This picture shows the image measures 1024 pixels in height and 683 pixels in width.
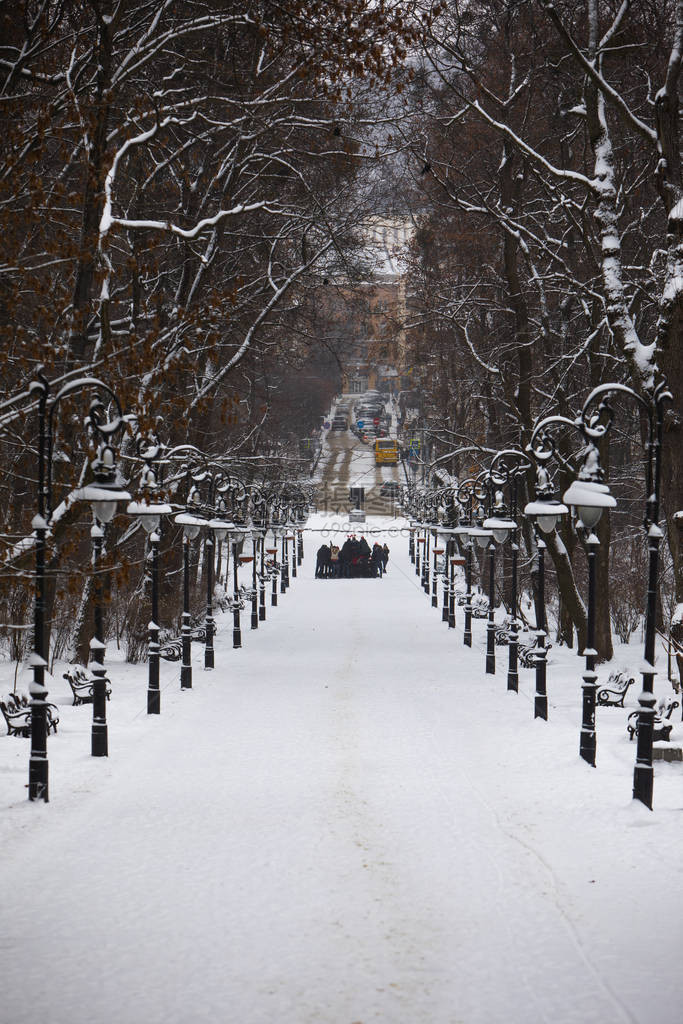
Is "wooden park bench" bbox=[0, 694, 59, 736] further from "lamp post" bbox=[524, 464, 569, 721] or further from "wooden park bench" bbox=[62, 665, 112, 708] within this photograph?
"lamp post" bbox=[524, 464, 569, 721]

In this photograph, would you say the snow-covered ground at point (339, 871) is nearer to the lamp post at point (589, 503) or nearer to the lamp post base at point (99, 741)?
the lamp post base at point (99, 741)

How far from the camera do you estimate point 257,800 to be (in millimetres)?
11633

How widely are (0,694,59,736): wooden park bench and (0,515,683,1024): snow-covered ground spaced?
229mm

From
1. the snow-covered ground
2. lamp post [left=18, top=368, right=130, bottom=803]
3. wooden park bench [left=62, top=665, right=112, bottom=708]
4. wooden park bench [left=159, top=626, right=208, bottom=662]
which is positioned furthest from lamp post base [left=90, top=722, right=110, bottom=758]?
wooden park bench [left=159, top=626, right=208, bottom=662]

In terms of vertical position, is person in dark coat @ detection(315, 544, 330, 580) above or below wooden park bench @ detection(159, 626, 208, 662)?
above

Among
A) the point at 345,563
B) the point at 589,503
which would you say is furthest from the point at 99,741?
the point at 345,563

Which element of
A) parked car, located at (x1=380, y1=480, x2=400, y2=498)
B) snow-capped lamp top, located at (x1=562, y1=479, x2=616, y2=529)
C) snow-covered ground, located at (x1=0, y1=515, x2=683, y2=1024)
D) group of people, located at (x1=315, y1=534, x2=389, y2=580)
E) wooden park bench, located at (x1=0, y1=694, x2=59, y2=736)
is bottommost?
snow-covered ground, located at (x1=0, y1=515, x2=683, y2=1024)

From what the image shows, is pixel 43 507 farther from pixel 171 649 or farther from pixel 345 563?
pixel 345 563

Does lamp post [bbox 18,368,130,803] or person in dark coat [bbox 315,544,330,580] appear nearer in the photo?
lamp post [bbox 18,368,130,803]

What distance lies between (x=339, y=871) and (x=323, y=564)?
4366cm

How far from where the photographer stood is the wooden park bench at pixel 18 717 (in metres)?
14.8

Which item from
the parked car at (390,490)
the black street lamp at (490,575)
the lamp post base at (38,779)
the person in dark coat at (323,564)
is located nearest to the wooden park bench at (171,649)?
the black street lamp at (490,575)

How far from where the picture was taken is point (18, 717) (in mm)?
15281

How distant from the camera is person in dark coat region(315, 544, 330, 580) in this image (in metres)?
52.6
